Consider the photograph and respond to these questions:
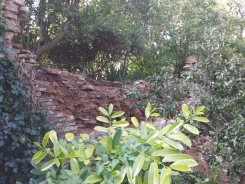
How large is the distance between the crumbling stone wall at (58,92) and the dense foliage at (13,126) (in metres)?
0.15

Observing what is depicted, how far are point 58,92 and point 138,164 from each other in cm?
399

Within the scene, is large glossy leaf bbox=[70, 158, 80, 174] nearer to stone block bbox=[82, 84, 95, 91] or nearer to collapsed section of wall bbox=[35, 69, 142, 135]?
collapsed section of wall bbox=[35, 69, 142, 135]

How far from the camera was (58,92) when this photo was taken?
15.4 ft

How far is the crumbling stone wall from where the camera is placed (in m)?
Answer: 3.48

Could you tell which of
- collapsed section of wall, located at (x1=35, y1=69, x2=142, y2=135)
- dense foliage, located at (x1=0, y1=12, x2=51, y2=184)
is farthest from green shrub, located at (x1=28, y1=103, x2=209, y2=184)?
collapsed section of wall, located at (x1=35, y1=69, x2=142, y2=135)

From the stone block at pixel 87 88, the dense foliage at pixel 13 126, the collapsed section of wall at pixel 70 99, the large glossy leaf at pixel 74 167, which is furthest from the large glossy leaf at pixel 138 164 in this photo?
the stone block at pixel 87 88

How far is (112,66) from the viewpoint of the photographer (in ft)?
26.2

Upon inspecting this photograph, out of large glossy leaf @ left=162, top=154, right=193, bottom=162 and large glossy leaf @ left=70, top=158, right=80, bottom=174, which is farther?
large glossy leaf @ left=70, top=158, right=80, bottom=174

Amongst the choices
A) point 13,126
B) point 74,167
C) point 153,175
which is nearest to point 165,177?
point 153,175

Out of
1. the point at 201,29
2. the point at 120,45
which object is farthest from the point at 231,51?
the point at 201,29

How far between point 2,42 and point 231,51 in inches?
127

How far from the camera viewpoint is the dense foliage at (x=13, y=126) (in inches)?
117

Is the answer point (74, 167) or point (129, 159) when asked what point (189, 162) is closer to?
point (129, 159)

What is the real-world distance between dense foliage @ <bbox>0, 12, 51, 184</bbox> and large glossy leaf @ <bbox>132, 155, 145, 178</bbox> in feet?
7.98
